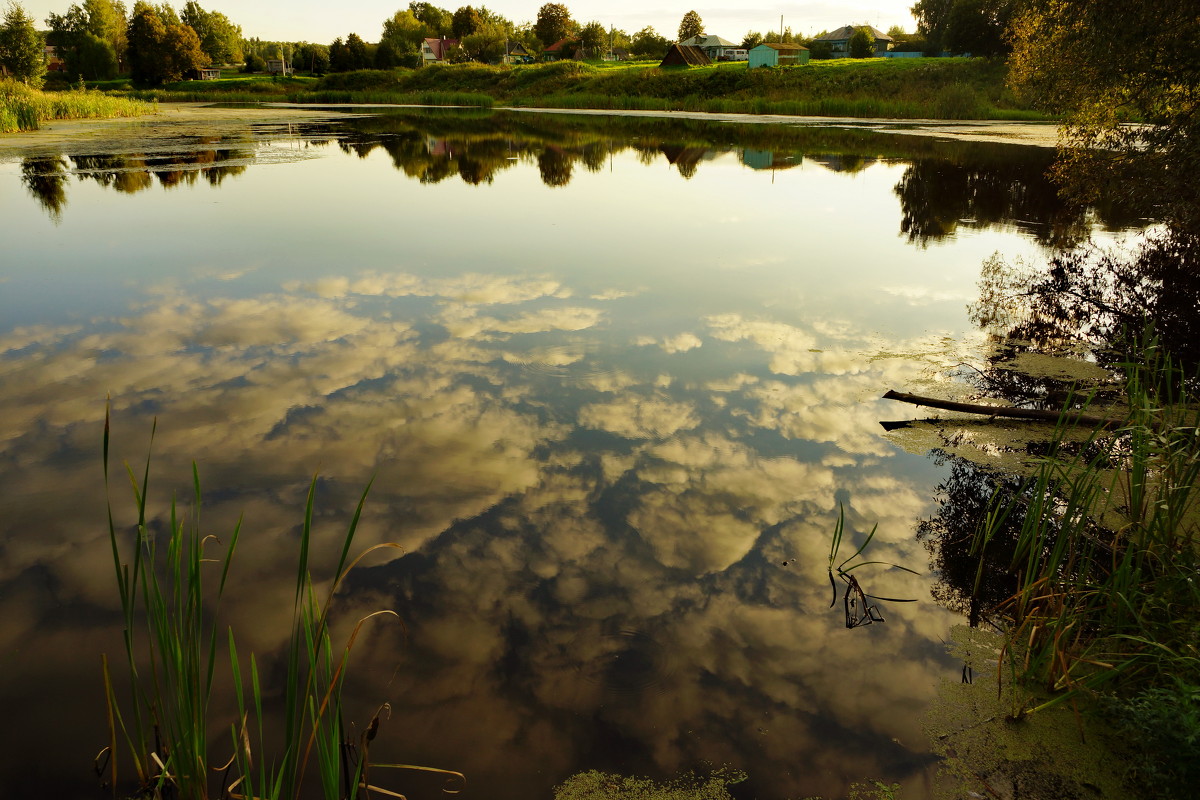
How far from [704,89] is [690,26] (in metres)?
35.4

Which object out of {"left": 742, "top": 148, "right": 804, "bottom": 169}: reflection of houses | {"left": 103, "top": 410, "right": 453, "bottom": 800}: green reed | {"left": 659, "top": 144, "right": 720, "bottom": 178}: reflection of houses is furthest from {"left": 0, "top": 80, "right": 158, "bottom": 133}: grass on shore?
{"left": 103, "top": 410, "right": 453, "bottom": 800}: green reed

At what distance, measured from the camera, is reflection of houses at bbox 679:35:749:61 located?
74000mm

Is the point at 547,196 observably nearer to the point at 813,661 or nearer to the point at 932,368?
the point at 932,368

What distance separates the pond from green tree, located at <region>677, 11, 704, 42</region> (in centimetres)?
7265

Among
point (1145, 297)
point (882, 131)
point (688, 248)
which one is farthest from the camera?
point (882, 131)

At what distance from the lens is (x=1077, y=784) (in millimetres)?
2393

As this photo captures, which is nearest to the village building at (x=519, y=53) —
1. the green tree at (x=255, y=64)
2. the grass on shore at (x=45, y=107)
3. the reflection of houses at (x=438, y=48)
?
the reflection of houses at (x=438, y=48)

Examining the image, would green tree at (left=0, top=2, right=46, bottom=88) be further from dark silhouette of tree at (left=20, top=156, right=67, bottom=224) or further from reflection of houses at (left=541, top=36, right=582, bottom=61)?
reflection of houses at (left=541, top=36, right=582, bottom=61)

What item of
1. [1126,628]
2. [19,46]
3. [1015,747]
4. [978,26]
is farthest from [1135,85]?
[19,46]

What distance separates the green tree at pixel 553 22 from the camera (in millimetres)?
79375

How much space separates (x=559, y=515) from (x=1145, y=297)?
756 cm

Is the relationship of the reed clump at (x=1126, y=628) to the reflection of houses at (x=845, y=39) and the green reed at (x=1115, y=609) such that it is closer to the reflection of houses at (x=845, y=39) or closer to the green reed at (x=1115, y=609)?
the green reed at (x=1115, y=609)

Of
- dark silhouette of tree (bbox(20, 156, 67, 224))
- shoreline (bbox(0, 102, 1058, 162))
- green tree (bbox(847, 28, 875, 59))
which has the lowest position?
dark silhouette of tree (bbox(20, 156, 67, 224))

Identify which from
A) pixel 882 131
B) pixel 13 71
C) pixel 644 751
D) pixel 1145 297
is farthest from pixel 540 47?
pixel 644 751
